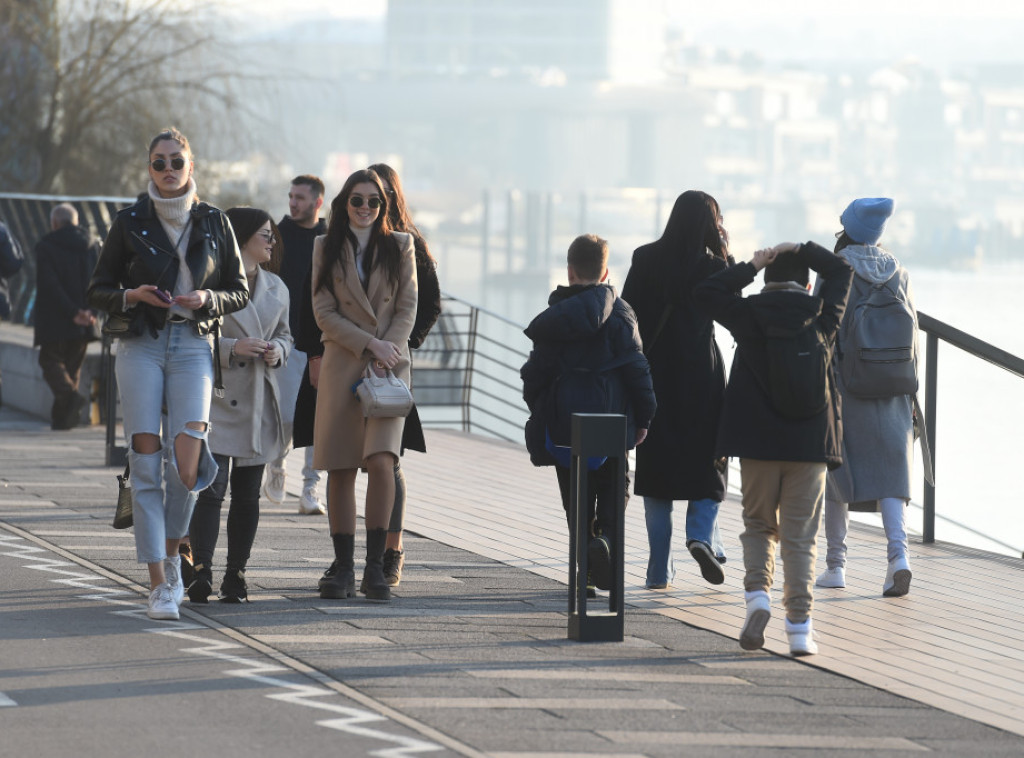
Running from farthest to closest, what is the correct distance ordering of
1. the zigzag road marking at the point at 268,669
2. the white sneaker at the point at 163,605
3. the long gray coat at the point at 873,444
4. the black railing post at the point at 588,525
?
1. the long gray coat at the point at 873,444
2. the white sneaker at the point at 163,605
3. the black railing post at the point at 588,525
4. the zigzag road marking at the point at 268,669

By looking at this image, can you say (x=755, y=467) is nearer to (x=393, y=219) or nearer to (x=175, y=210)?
(x=393, y=219)

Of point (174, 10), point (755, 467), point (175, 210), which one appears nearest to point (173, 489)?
point (175, 210)

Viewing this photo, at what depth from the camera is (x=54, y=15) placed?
77.4ft

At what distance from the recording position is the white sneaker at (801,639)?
562 cm

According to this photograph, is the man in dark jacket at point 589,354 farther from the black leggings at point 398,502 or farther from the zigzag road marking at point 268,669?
the zigzag road marking at point 268,669

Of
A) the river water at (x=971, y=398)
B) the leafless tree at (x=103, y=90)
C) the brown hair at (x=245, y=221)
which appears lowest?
the river water at (x=971, y=398)

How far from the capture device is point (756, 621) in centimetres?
553

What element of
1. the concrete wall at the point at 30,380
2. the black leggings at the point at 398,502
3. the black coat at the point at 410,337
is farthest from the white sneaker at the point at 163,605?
the concrete wall at the point at 30,380

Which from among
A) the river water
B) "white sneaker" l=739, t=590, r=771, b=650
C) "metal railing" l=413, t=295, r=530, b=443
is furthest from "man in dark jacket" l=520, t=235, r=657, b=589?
"metal railing" l=413, t=295, r=530, b=443

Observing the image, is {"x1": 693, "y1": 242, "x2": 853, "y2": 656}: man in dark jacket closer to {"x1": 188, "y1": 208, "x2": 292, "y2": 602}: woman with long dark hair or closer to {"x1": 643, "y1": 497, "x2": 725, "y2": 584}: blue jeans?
{"x1": 643, "y1": 497, "x2": 725, "y2": 584}: blue jeans

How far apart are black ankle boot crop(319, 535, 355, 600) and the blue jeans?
121 cm

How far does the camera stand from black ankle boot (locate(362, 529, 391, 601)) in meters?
6.26

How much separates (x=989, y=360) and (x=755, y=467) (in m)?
3.11

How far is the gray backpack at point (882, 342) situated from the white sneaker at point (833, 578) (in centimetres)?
80
